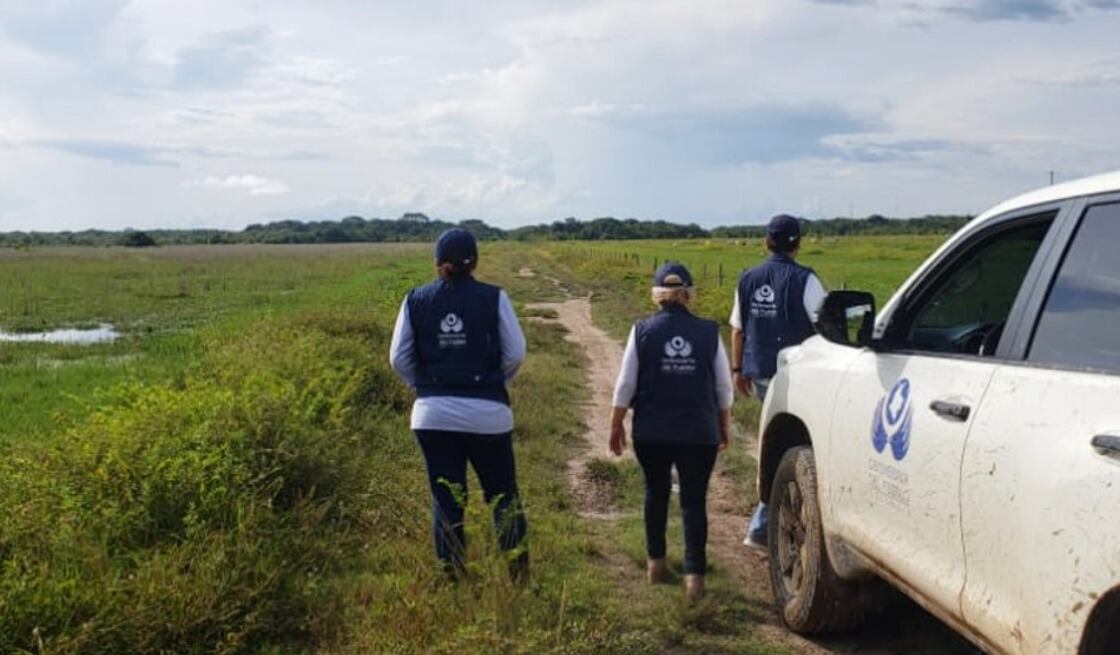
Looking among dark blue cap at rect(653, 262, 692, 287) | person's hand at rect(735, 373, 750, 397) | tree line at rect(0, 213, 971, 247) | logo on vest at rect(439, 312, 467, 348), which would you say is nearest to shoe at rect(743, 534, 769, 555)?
person's hand at rect(735, 373, 750, 397)

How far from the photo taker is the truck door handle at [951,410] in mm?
3158

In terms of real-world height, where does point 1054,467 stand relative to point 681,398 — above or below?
above

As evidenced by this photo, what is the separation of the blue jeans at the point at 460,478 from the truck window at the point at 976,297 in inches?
81.1

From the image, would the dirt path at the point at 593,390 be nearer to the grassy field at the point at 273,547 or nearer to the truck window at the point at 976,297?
the grassy field at the point at 273,547

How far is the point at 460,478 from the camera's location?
16.9ft

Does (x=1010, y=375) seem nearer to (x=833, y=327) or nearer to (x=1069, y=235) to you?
(x=1069, y=235)

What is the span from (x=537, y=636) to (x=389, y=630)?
2.37 ft

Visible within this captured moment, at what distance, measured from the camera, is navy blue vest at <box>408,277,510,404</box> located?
4.95 m

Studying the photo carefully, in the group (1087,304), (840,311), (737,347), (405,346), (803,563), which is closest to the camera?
(1087,304)

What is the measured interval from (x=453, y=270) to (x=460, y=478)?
1.03 metres

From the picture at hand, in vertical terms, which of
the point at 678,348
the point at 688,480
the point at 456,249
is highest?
the point at 456,249

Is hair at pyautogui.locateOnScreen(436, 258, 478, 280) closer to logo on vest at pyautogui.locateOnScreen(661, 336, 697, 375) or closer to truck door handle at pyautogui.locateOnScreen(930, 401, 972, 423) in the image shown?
logo on vest at pyautogui.locateOnScreen(661, 336, 697, 375)

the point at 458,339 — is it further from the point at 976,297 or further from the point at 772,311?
the point at 976,297

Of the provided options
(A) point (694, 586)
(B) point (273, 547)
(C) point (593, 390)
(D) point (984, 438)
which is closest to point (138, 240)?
(C) point (593, 390)
